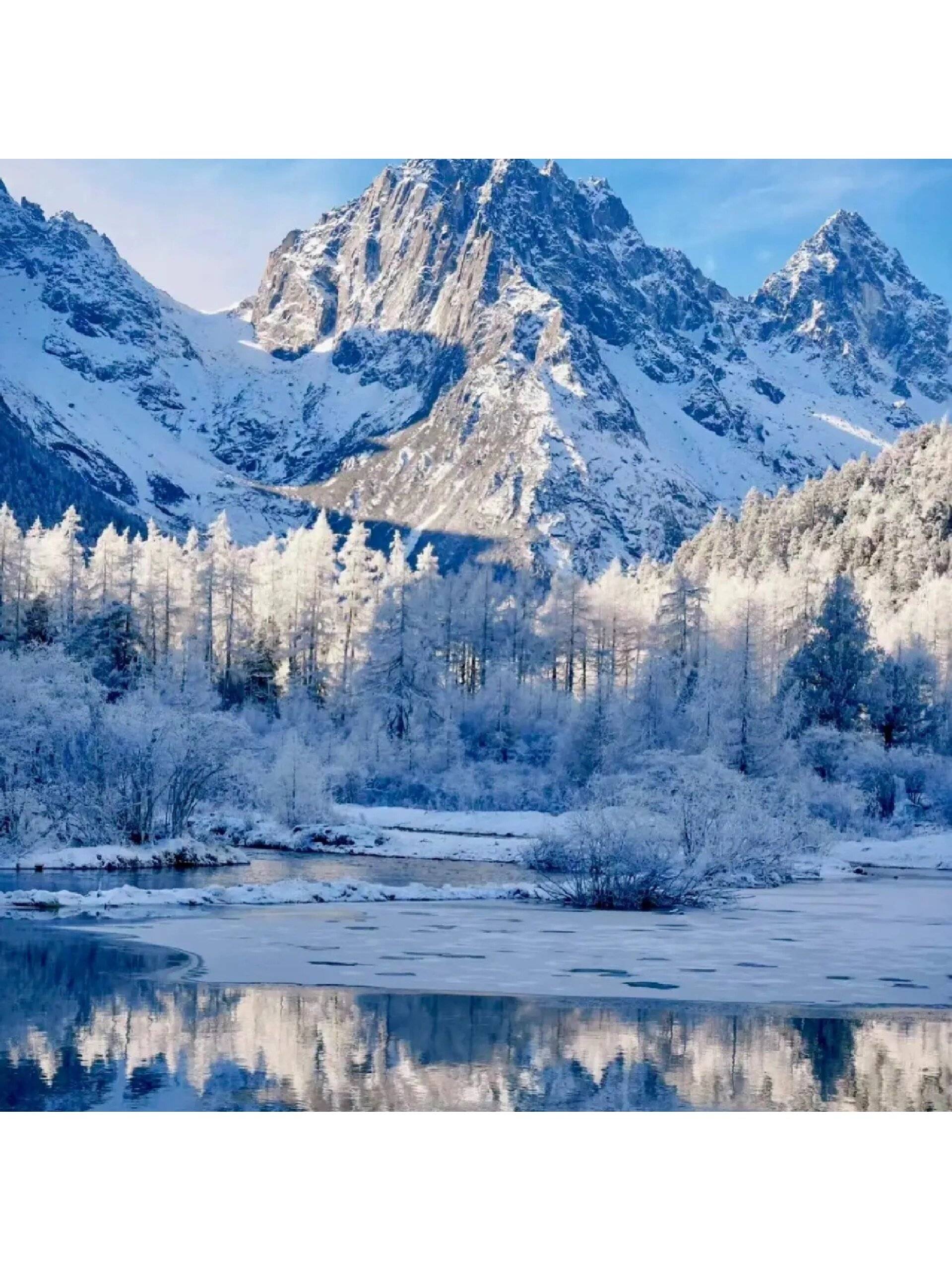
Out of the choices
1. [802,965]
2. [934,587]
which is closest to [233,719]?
[802,965]

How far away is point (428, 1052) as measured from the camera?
Result: 43.4 feet

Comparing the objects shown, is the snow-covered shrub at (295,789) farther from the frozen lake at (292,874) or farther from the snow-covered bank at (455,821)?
the frozen lake at (292,874)

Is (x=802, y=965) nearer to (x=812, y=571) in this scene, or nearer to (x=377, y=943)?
(x=377, y=943)

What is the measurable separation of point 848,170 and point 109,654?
4761 centimetres

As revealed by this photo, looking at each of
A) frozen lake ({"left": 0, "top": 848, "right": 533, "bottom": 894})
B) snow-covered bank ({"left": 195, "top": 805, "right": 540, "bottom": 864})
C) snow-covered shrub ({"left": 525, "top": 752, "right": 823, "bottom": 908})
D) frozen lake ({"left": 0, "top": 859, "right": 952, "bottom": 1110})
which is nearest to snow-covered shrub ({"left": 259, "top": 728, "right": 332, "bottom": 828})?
snow-covered bank ({"left": 195, "top": 805, "right": 540, "bottom": 864})

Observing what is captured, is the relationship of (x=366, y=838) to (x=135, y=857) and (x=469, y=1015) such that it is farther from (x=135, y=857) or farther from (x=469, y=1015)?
(x=469, y=1015)

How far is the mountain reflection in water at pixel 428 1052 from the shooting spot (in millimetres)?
11805

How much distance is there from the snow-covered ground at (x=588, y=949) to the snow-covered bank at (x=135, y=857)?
19.8 ft

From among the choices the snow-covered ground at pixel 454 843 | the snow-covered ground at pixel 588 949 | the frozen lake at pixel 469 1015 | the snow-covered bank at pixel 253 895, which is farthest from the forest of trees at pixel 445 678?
the frozen lake at pixel 469 1015

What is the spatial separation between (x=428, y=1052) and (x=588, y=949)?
20.9 ft

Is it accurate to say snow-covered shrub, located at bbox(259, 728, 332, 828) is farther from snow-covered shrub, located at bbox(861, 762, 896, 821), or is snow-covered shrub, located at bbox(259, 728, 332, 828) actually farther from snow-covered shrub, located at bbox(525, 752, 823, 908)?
snow-covered shrub, located at bbox(861, 762, 896, 821)

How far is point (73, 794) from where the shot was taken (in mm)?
31328

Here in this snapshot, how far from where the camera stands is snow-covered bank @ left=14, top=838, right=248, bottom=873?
28.9 metres

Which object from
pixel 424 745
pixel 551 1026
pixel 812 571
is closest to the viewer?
pixel 551 1026
